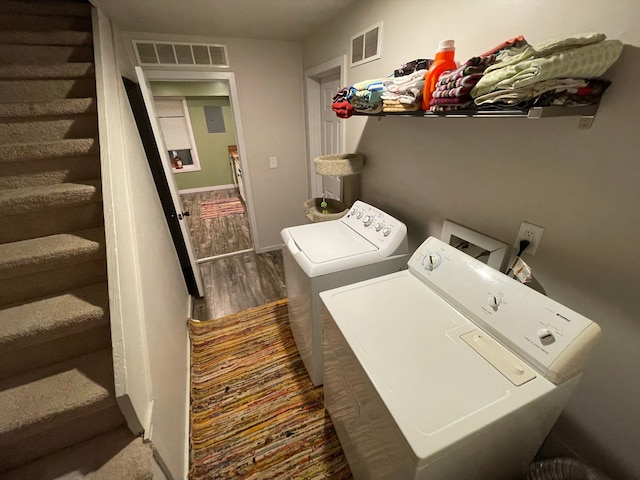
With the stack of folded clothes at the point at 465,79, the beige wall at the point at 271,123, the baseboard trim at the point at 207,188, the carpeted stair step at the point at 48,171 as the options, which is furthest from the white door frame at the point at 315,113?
the baseboard trim at the point at 207,188

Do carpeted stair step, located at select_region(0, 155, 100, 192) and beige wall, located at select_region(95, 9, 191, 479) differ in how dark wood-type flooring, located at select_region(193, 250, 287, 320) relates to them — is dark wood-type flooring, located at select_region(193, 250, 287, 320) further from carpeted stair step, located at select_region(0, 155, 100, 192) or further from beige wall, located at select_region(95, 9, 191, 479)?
carpeted stair step, located at select_region(0, 155, 100, 192)

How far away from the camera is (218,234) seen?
3.86m

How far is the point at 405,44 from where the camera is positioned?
1.36 metres

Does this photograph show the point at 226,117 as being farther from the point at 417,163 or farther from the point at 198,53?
the point at 417,163

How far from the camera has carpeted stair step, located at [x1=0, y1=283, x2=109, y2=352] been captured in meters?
0.91

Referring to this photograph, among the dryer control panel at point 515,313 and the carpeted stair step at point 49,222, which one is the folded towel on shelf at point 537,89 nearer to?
the dryer control panel at point 515,313

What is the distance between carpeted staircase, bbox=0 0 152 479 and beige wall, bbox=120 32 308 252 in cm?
104

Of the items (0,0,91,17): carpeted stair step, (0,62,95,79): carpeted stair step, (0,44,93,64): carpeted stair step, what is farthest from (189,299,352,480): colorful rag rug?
(0,0,91,17): carpeted stair step

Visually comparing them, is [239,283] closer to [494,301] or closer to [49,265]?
[49,265]

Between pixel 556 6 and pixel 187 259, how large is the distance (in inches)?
108

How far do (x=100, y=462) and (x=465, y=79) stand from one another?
68.4 inches

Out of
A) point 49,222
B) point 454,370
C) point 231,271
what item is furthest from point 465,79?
point 231,271

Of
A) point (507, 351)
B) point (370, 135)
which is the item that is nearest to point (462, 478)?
point (507, 351)

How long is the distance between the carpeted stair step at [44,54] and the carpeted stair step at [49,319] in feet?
4.99
